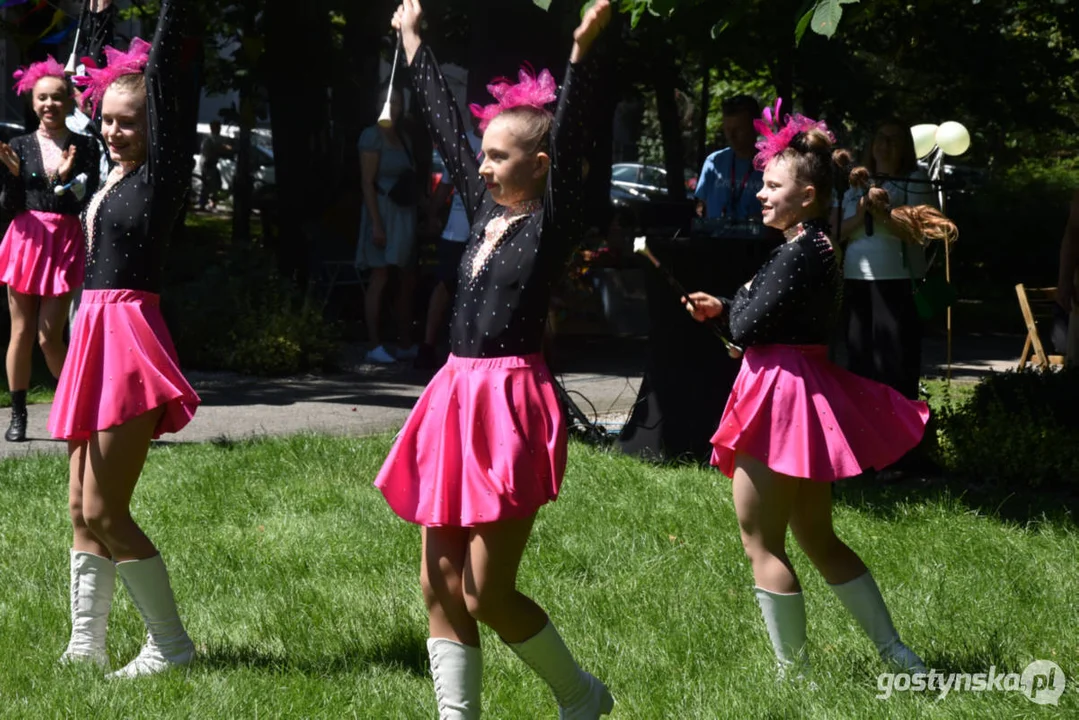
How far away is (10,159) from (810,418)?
Result: 535cm

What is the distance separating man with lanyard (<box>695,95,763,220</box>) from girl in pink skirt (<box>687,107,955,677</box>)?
352cm

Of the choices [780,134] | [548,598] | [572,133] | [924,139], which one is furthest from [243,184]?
[572,133]

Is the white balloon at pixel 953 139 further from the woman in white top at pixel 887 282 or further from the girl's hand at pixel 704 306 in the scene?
the girl's hand at pixel 704 306

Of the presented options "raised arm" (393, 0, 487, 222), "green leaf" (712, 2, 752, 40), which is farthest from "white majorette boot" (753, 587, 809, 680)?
"green leaf" (712, 2, 752, 40)

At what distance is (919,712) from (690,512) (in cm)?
254

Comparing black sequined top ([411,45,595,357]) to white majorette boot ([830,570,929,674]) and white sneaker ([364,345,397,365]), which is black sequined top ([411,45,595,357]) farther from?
white sneaker ([364,345,397,365])

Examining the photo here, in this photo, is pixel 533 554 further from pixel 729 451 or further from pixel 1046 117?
pixel 1046 117

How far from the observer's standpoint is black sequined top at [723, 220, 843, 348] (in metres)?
4.28

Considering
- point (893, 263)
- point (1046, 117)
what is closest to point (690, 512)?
point (893, 263)

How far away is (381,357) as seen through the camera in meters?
12.0

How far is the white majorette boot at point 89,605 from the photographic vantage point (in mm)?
4531

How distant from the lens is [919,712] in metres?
4.05

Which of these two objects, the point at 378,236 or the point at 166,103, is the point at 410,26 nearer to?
the point at 166,103

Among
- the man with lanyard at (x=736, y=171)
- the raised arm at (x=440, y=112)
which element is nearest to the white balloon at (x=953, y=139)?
the man with lanyard at (x=736, y=171)
